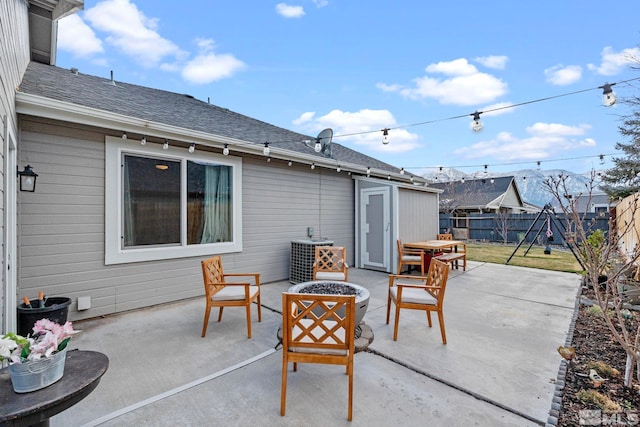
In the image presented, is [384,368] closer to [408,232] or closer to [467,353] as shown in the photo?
[467,353]

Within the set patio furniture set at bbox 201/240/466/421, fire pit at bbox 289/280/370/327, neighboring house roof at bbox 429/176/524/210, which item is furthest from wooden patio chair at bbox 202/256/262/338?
neighboring house roof at bbox 429/176/524/210

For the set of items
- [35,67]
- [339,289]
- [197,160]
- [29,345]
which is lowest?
[339,289]

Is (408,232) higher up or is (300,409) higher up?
(408,232)

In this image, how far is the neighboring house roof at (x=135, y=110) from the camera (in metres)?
3.33

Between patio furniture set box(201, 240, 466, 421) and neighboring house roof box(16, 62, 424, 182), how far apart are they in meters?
2.03

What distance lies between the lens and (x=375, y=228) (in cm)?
695

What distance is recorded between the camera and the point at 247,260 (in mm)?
5301

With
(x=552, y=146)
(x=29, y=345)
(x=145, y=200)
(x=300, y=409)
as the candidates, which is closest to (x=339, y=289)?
(x=300, y=409)

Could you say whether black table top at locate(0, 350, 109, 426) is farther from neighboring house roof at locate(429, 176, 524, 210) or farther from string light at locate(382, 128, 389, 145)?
neighboring house roof at locate(429, 176, 524, 210)

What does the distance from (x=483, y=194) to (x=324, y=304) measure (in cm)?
1888

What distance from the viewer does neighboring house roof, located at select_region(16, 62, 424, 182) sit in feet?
10.9

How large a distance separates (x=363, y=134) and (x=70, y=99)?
14.0 ft

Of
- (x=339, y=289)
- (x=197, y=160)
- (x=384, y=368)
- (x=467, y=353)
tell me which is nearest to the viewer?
(x=384, y=368)

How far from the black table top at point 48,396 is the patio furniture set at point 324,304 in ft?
3.59
